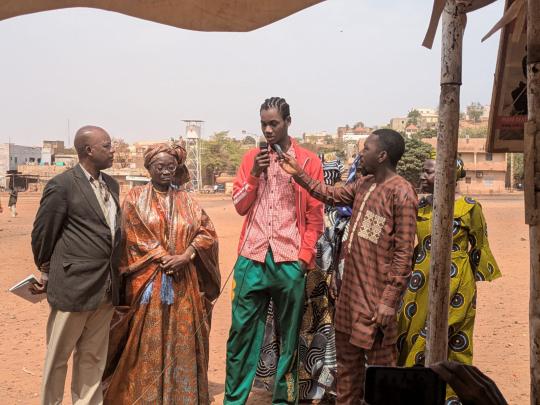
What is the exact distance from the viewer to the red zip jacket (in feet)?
12.6

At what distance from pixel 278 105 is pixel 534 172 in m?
2.18

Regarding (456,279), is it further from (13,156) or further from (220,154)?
(220,154)

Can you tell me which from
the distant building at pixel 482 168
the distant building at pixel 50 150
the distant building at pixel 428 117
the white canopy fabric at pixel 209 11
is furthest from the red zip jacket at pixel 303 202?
the distant building at pixel 428 117

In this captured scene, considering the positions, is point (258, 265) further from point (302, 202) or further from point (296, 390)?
point (296, 390)

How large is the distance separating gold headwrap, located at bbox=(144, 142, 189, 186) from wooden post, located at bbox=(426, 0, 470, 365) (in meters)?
1.78

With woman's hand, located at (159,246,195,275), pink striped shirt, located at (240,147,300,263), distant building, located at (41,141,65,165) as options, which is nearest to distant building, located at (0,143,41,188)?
distant building, located at (41,141,65,165)

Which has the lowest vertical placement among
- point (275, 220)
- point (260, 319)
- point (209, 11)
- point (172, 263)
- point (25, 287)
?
point (260, 319)

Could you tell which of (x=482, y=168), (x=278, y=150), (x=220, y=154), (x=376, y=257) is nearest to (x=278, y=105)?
(x=278, y=150)

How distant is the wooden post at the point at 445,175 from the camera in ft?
9.43

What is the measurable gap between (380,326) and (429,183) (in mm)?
1353

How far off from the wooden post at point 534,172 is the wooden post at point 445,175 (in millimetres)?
1039

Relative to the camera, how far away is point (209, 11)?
240cm

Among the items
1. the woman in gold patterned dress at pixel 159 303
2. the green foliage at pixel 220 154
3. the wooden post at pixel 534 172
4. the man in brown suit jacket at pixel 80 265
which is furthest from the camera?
the green foliage at pixel 220 154

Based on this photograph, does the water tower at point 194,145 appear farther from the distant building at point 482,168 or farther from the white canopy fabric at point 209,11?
the white canopy fabric at point 209,11
